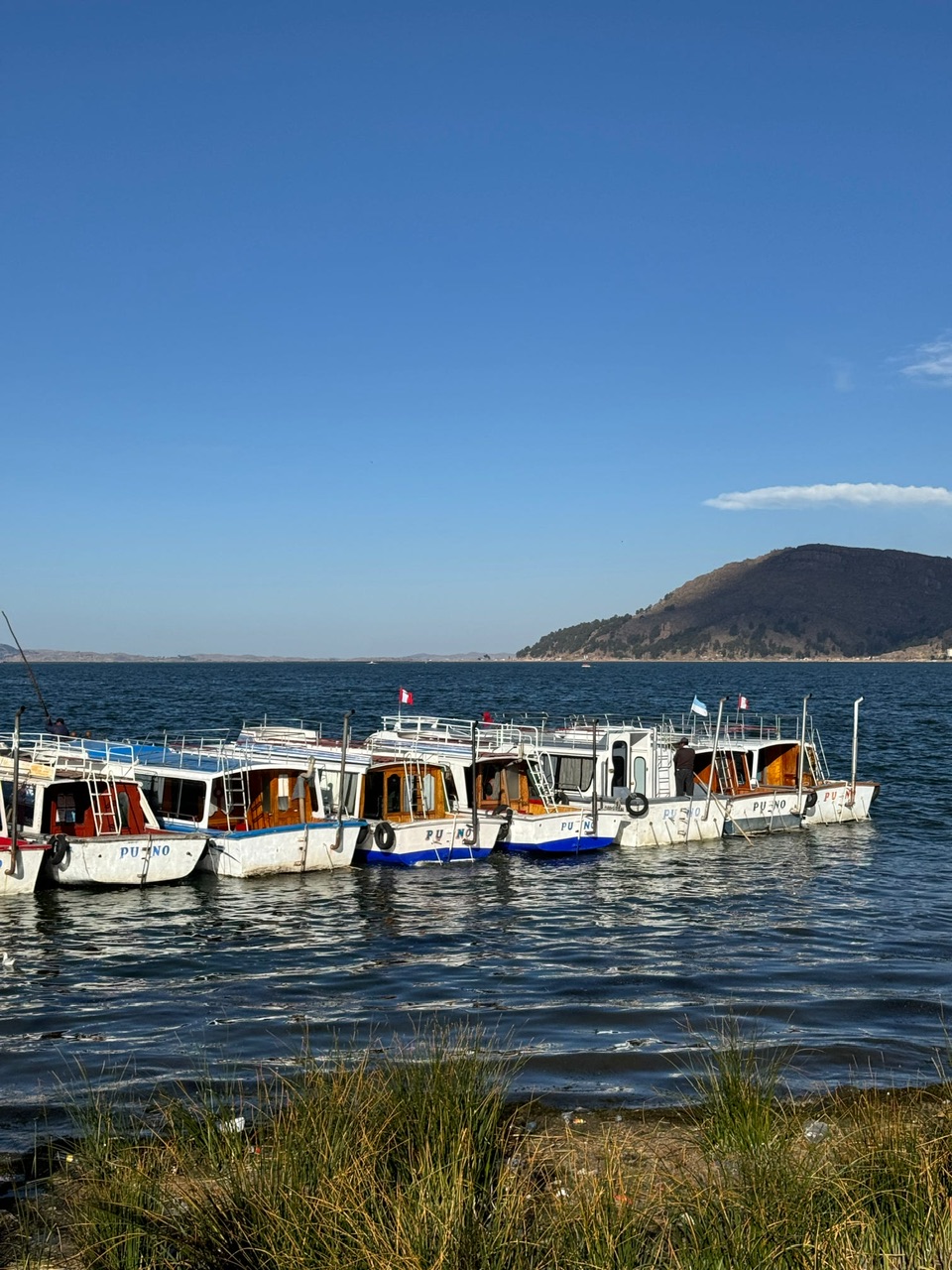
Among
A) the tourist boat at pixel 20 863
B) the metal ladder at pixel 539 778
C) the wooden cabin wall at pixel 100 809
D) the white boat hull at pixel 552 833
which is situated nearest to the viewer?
the tourist boat at pixel 20 863

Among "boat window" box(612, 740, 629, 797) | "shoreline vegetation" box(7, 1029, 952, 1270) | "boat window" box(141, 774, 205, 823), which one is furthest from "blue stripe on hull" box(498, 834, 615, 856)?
"shoreline vegetation" box(7, 1029, 952, 1270)

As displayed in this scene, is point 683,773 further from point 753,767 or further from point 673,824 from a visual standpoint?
point 753,767

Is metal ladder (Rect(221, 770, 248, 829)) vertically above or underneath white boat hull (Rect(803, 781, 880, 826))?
above

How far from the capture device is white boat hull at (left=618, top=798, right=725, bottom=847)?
110 ft

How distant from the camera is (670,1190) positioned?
8.26m

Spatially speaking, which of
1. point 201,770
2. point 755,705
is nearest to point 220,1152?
point 201,770

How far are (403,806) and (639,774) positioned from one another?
8.16 meters

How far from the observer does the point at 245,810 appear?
29.0m

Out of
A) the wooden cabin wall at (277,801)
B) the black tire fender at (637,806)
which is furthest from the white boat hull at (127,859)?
the black tire fender at (637,806)

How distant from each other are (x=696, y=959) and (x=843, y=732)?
2140 inches

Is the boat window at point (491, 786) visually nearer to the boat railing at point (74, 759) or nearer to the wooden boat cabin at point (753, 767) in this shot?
the wooden boat cabin at point (753, 767)

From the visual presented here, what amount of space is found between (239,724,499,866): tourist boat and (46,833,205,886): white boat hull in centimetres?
468

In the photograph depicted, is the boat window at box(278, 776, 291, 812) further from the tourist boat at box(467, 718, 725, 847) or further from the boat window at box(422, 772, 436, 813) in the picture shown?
the tourist boat at box(467, 718, 725, 847)

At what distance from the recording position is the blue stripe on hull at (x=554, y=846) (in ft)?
104
